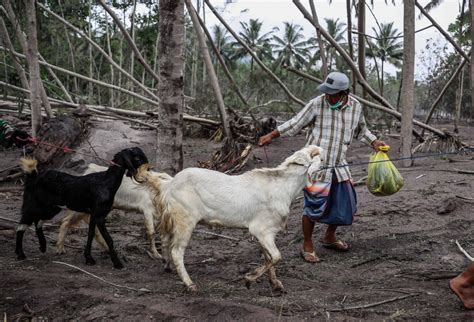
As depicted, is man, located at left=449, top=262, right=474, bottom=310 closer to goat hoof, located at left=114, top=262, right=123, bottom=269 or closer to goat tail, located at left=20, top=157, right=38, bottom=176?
goat hoof, located at left=114, top=262, right=123, bottom=269

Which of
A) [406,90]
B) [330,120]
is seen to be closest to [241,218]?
[330,120]

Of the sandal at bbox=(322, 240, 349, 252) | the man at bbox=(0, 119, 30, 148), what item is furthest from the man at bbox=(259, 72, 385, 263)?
the man at bbox=(0, 119, 30, 148)

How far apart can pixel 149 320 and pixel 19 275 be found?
169 cm

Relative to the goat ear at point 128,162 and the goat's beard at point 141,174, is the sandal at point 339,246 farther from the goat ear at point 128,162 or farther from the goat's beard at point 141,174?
the goat ear at point 128,162

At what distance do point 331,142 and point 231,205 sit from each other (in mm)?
1475

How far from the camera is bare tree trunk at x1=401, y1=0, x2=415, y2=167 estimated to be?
30.2 ft

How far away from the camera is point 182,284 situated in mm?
5113

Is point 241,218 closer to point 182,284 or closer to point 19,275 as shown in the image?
point 182,284

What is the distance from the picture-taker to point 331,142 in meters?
5.87

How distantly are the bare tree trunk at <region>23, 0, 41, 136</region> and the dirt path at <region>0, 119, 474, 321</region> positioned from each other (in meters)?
1.92

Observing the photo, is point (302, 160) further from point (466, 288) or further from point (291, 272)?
Answer: point (466, 288)

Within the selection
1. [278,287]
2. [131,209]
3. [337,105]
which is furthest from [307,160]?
[131,209]

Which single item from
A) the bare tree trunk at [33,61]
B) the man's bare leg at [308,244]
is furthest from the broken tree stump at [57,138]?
the man's bare leg at [308,244]

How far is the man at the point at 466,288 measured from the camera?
419 centimetres
